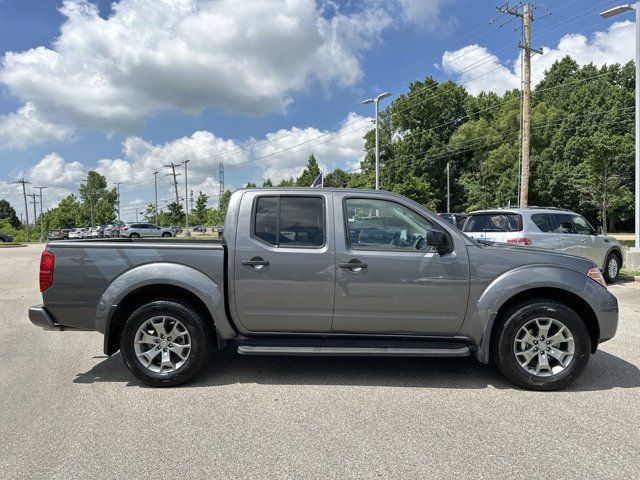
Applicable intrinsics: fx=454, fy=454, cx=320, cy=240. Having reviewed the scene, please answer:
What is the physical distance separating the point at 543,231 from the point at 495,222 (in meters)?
1.03

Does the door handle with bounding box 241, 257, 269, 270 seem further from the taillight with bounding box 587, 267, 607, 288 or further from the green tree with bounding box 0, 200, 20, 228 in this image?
the green tree with bounding box 0, 200, 20, 228

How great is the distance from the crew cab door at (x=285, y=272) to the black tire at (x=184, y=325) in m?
0.40

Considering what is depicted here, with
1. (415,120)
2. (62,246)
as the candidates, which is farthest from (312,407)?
(415,120)

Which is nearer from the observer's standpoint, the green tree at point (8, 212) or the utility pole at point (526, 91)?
the utility pole at point (526, 91)

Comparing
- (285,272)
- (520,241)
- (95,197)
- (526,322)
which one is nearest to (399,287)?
(285,272)

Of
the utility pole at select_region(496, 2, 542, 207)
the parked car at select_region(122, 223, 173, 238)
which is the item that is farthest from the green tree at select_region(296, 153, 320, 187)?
the utility pole at select_region(496, 2, 542, 207)

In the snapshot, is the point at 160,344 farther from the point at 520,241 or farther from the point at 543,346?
the point at 520,241

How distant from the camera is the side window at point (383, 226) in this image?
4301mm

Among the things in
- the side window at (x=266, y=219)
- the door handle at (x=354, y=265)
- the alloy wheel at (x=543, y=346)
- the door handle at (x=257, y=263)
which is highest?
the side window at (x=266, y=219)

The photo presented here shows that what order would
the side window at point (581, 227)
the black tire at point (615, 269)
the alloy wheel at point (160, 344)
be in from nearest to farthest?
1. the alloy wheel at point (160, 344)
2. the side window at point (581, 227)
3. the black tire at point (615, 269)

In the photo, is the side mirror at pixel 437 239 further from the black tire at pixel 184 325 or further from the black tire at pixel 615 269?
the black tire at pixel 615 269

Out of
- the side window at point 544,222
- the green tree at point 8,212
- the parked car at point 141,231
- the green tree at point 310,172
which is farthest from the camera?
the green tree at point 8,212

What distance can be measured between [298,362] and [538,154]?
1967 inches

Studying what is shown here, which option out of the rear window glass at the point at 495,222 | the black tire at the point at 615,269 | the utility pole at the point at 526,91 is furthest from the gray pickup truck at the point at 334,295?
the utility pole at the point at 526,91
